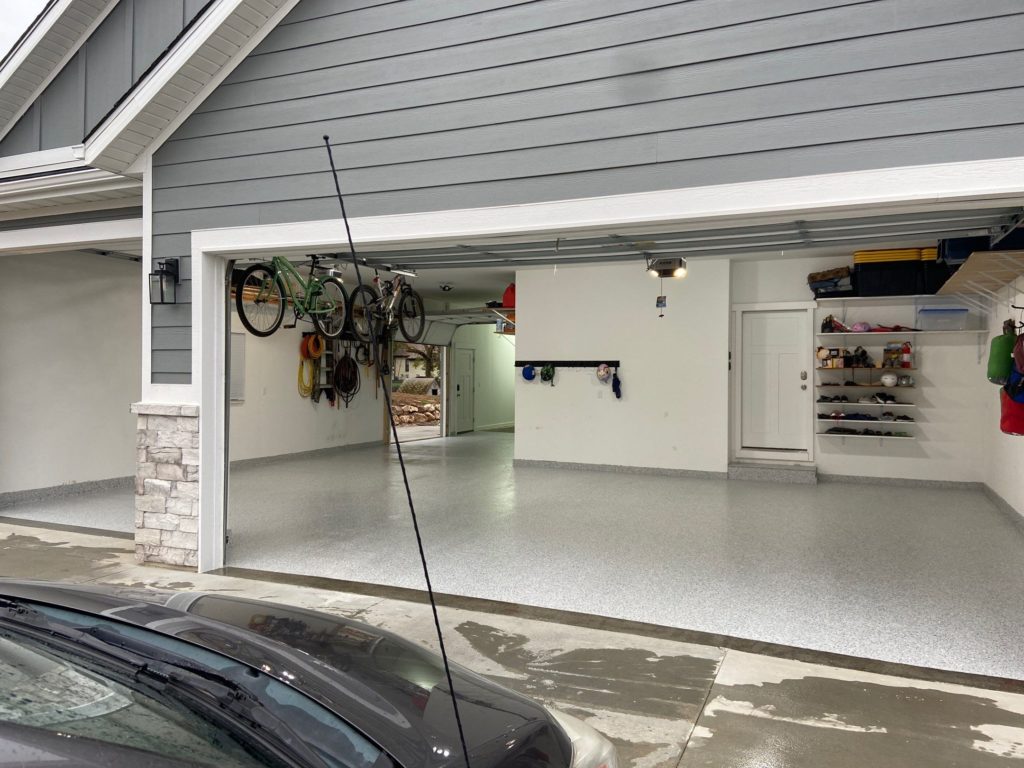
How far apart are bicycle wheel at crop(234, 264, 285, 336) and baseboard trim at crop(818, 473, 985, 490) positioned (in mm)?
6817

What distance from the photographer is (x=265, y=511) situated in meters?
6.47

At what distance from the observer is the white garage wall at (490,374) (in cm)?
1593

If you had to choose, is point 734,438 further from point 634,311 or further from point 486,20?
point 486,20

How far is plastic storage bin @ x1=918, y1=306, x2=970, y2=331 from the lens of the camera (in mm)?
7816

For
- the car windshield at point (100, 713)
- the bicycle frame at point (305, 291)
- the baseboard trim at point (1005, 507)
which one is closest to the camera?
the car windshield at point (100, 713)

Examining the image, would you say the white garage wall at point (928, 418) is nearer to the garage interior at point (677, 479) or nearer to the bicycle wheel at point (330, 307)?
the garage interior at point (677, 479)

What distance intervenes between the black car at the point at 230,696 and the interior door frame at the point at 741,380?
8.28 meters

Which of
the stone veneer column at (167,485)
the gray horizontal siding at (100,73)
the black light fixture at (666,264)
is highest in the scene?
the gray horizontal siding at (100,73)

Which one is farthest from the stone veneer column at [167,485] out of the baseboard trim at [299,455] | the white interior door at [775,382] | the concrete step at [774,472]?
the white interior door at [775,382]

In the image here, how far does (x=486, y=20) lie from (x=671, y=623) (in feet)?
11.2

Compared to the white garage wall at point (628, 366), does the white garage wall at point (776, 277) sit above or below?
above

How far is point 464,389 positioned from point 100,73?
11.0 m

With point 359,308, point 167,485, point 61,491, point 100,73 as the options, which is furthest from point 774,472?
point 61,491

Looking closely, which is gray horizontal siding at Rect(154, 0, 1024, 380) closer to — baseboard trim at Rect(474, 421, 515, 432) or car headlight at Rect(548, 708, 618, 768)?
car headlight at Rect(548, 708, 618, 768)
